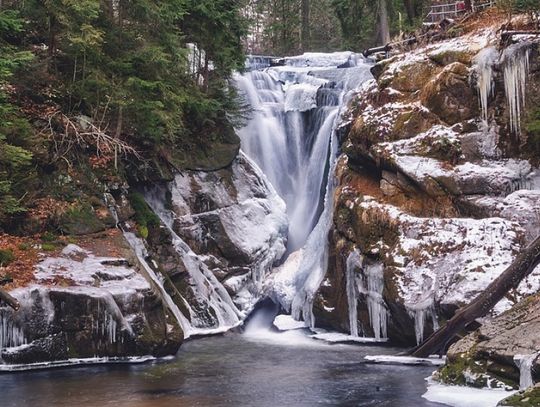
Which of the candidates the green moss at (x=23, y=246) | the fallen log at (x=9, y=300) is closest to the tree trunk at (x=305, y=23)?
the green moss at (x=23, y=246)

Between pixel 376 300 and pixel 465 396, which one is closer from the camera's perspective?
pixel 465 396

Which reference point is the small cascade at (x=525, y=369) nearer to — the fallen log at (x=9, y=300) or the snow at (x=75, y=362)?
the snow at (x=75, y=362)

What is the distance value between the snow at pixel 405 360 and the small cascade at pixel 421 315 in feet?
3.59

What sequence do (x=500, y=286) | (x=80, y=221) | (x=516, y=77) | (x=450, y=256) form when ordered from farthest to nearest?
1. (x=516, y=77)
2. (x=80, y=221)
3. (x=450, y=256)
4. (x=500, y=286)

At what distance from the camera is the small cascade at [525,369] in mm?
8305

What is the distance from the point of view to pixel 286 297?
16.4m

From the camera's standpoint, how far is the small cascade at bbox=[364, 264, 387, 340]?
13481 millimetres

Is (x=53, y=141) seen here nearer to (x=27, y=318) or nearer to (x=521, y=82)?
(x=27, y=318)

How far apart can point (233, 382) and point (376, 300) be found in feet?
14.3

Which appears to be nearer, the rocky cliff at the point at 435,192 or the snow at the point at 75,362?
the snow at the point at 75,362

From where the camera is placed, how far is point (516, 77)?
13969 millimetres

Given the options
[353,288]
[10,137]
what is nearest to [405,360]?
[353,288]

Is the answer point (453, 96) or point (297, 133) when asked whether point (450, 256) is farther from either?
point (297, 133)

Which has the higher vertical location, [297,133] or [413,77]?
[413,77]
